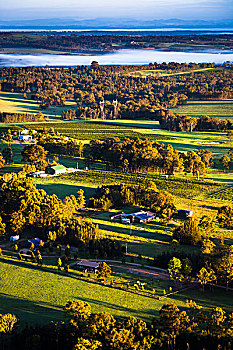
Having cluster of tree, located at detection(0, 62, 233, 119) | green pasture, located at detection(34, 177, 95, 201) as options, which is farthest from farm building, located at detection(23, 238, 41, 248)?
cluster of tree, located at detection(0, 62, 233, 119)

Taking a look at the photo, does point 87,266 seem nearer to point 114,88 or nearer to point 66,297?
point 66,297

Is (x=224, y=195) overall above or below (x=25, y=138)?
below

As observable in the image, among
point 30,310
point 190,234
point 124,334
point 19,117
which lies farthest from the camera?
point 19,117

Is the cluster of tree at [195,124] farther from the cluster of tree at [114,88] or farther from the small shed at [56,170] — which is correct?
the small shed at [56,170]

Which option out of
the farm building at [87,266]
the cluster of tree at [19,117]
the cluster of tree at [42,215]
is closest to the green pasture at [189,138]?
the cluster of tree at [19,117]

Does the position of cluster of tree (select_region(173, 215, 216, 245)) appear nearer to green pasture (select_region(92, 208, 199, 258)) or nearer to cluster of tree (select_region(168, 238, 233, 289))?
green pasture (select_region(92, 208, 199, 258))

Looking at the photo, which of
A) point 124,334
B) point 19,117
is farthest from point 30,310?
point 19,117
